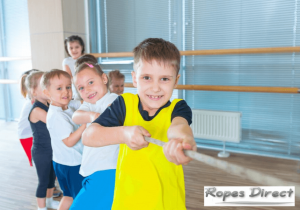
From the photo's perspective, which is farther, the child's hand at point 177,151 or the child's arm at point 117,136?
the child's arm at point 117,136

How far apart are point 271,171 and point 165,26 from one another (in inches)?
88.4

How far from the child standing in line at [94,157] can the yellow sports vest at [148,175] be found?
259mm

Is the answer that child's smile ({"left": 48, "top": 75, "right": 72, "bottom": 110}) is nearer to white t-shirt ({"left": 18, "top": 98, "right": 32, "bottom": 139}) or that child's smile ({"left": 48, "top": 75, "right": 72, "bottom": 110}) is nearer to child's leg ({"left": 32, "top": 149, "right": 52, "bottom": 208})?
child's leg ({"left": 32, "top": 149, "right": 52, "bottom": 208})

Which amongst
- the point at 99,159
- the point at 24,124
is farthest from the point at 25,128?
the point at 99,159

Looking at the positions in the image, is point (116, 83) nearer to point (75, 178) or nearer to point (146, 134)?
point (75, 178)

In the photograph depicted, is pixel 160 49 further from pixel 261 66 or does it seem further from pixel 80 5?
pixel 80 5

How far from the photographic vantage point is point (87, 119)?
1224 mm

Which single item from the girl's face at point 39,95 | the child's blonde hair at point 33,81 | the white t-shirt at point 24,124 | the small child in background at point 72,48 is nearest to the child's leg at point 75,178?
the girl's face at point 39,95

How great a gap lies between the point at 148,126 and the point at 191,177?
1902mm

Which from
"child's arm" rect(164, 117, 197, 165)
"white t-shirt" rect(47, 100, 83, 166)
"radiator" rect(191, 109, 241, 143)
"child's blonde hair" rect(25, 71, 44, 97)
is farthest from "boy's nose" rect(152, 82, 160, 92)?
"radiator" rect(191, 109, 241, 143)

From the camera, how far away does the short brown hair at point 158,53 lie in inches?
32.8

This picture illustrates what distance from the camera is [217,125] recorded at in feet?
10.7

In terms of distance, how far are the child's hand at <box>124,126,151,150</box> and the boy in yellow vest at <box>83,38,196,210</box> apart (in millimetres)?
56

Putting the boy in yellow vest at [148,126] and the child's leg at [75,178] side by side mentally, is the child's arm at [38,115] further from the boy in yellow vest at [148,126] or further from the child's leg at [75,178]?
the boy in yellow vest at [148,126]
